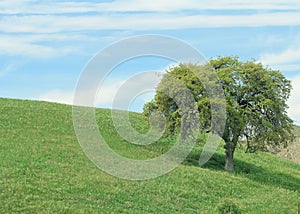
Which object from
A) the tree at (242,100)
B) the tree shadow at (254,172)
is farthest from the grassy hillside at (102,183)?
the tree at (242,100)

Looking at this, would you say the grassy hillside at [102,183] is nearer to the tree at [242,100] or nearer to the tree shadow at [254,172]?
the tree shadow at [254,172]

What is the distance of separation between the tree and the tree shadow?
1692 mm

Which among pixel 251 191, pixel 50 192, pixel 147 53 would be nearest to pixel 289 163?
pixel 251 191

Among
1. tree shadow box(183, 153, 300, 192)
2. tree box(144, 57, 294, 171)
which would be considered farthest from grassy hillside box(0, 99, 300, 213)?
tree box(144, 57, 294, 171)

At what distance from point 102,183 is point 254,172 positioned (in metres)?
20.1

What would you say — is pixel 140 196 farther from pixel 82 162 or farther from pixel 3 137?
pixel 3 137

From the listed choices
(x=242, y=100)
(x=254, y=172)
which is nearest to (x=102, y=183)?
(x=242, y=100)

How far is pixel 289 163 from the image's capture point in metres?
58.8

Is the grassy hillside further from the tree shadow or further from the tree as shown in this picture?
the tree

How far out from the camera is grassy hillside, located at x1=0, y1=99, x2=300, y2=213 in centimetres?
2580

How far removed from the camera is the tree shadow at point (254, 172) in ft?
134

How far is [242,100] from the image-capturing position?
41625 mm

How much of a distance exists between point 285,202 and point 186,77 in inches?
518

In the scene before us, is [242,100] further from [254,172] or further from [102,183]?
[102,183]
